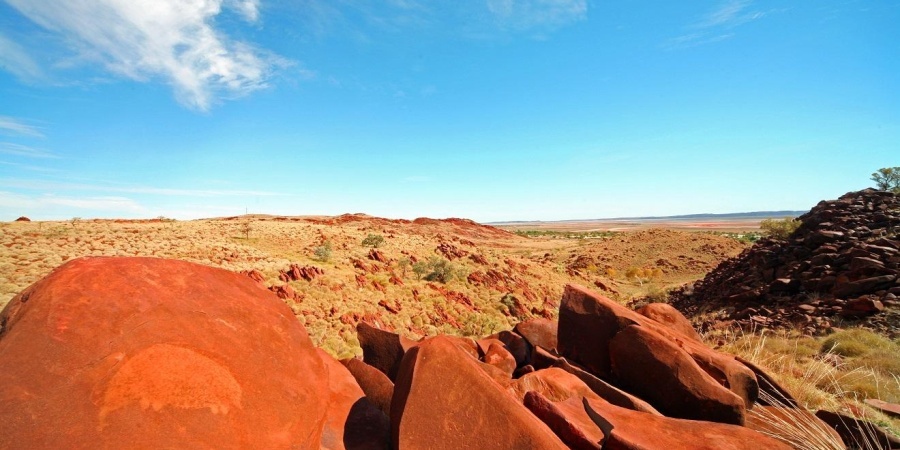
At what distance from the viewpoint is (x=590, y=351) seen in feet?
15.6

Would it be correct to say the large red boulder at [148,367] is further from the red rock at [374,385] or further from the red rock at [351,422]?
the red rock at [374,385]

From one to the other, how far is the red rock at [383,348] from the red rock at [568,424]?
82.7 inches

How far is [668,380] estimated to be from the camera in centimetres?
386

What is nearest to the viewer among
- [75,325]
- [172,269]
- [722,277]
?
[75,325]

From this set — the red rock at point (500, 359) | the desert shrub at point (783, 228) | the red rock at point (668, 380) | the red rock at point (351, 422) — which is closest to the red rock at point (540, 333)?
the red rock at point (500, 359)

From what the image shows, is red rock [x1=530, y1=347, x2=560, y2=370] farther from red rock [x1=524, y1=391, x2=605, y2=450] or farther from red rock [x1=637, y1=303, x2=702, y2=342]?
red rock [x1=637, y1=303, x2=702, y2=342]

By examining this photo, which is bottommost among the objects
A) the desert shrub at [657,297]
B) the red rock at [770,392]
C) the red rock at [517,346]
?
the desert shrub at [657,297]

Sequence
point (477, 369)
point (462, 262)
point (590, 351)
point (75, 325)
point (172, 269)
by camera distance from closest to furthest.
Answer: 1. point (75, 325)
2. point (477, 369)
3. point (172, 269)
4. point (590, 351)
5. point (462, 262)

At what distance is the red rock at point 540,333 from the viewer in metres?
5.96

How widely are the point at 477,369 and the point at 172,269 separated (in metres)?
2.41

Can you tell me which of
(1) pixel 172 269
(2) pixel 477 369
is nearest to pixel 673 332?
(2) pixel 477 369

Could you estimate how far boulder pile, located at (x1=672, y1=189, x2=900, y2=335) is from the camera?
10253 millimetres

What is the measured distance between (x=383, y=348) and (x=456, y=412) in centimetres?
260

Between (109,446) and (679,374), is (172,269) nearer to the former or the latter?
(109,446)
